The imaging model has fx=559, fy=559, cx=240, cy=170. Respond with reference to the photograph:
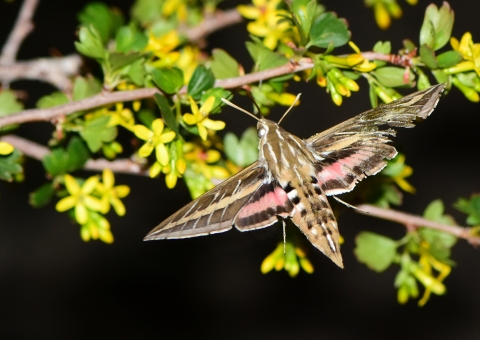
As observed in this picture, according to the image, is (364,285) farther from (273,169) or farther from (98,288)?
(273,169)

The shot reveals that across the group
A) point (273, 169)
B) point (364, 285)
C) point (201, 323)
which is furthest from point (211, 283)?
point (273, 169)

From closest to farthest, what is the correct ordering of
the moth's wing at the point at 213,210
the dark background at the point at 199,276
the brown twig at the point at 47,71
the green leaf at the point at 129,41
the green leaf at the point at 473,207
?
1. the moth's wing at the point at 213,210
2. the green leaf at the point at 129,41
3. the green leaf at the point at 473,207
4. the brown twig at the point at 47,71
5. the dark background at the point at 199,276

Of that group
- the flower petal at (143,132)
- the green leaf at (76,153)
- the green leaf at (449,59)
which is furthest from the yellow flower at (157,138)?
the green leaf at (449,59)

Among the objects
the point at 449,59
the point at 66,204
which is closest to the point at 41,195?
the point at 66,204

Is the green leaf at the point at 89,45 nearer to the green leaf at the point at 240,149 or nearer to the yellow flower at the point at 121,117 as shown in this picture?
the yellow flower at the point at 121,117

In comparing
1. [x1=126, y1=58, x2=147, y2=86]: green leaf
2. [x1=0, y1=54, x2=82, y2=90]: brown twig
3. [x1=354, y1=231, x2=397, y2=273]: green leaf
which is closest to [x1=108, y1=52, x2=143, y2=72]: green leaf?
[x1=126, y1=58, x2=147, y2=86]: green leaf

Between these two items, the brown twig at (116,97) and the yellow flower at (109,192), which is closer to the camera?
the brown twig at (116,97)
